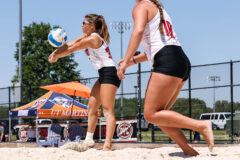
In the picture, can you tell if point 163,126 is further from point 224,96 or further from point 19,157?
point 224,96

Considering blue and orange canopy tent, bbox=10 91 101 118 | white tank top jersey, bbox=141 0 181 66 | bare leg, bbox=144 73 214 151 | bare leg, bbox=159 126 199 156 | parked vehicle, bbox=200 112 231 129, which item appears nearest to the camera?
bare leg, bbox=144 73 214 151

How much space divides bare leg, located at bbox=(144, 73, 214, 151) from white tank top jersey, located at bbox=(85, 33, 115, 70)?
1.79 meters

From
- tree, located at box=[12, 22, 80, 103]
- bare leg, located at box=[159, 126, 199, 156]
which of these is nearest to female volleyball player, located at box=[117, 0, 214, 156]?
bare leg, located at box=[159, 126, 199, 156]

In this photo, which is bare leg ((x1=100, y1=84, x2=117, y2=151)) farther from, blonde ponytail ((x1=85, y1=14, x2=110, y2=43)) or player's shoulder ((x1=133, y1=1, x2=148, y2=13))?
player's shoulder ((x1=133, y1=1, x2=148, y2=13))

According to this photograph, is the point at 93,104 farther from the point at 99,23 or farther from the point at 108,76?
the point at 99,23

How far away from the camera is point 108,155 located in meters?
4.40

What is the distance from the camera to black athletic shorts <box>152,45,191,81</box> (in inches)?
Answer: 150

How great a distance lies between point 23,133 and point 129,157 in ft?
44.3

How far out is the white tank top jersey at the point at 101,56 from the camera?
555 cm

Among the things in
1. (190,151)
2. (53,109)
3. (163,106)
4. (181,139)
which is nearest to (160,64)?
(163,106)

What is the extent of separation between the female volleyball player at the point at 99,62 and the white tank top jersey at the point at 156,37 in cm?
148

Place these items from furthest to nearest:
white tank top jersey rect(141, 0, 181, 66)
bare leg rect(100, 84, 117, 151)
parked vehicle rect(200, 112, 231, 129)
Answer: parked vehicle rect(200, 112, 231, 129)
bare leg rect(100, 84, 117, 151)
white tank top jersey rect(141, 0, 181, 66)

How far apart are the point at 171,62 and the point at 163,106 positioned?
448 mm

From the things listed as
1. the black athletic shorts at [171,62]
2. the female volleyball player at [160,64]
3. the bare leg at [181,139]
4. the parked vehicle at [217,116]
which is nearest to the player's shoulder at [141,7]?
the female volleyball player at [160,64]
